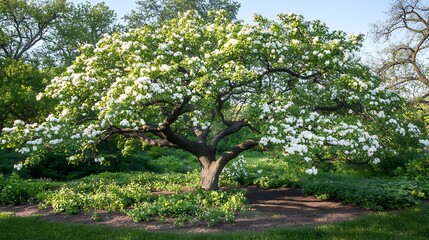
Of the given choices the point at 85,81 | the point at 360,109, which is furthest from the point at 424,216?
the point at 85,81

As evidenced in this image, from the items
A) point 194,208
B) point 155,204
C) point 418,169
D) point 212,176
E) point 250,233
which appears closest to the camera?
point 250,233

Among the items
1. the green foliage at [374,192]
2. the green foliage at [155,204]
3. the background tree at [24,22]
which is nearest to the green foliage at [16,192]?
the green foliage at [155,204]

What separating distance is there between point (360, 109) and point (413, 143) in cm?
184

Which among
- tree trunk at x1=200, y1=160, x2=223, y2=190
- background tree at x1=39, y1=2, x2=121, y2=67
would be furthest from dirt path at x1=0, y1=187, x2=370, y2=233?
background tree at x1=39, y1=2, x2=121, y2=67

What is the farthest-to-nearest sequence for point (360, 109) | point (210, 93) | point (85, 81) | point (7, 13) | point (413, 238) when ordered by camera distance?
point (7, 13)
point (360, 109)
point (85, 81)
point (210, 93)
point (413, 238)

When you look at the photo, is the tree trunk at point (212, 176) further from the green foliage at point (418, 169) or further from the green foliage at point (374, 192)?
the green foliage at point (418, 169)

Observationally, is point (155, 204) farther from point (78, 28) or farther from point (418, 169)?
point (78, 28)

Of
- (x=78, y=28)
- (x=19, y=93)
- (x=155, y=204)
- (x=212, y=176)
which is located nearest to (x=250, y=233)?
(x=155, y=204)

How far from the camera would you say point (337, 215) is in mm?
10391

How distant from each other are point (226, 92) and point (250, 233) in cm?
494

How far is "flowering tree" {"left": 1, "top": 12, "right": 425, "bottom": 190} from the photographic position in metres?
9.48

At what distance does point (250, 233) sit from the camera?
8242 millimetres

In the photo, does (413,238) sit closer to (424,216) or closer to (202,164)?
(424,216)

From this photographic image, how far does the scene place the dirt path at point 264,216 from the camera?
904 cm
